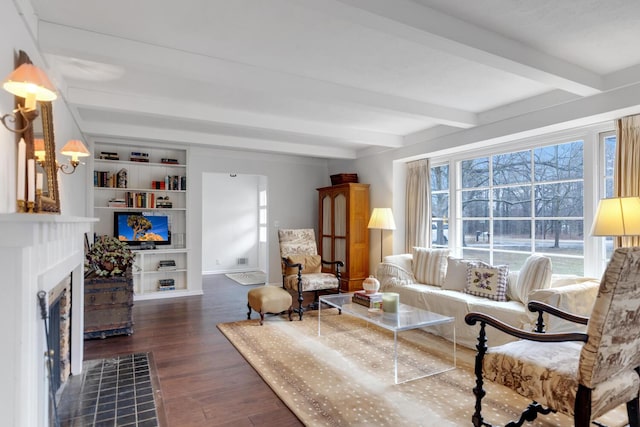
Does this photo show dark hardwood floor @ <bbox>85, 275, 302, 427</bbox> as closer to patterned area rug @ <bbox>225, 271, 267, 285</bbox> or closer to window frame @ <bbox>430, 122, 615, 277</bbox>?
patterned area rug @ <bbox>225, 271, 267, 285</bbox>

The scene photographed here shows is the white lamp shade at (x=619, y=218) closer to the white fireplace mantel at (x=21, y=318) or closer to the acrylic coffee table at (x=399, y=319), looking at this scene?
the acrylic coffee table at (x=399, y=319)

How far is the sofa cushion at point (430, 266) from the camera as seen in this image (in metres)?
4.59

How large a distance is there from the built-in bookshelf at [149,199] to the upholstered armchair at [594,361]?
5.15 m

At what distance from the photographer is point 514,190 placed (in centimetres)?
441

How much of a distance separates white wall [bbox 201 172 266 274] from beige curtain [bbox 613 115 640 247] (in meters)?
6.92

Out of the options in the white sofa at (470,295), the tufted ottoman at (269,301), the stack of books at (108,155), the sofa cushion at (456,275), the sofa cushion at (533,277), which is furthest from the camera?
the stack of books at (108,155)

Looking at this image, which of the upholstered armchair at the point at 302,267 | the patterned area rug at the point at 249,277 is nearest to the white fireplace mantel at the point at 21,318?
the upholstered armchair at the point at 302,267

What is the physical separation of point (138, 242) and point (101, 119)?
6.70 feet

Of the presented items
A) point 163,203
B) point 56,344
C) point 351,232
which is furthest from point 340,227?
point 56,344

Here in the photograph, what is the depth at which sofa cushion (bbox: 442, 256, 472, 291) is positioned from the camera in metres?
4.17

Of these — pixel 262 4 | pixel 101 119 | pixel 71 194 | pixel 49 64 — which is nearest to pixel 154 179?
Answer: pixel 101 119

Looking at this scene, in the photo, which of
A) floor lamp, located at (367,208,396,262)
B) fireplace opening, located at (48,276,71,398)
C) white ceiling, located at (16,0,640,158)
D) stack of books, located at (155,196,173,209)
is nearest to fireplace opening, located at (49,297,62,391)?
fireplace opening, located at (48,276,71,398)

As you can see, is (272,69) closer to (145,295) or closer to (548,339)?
(548,339)

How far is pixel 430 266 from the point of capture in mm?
4699
